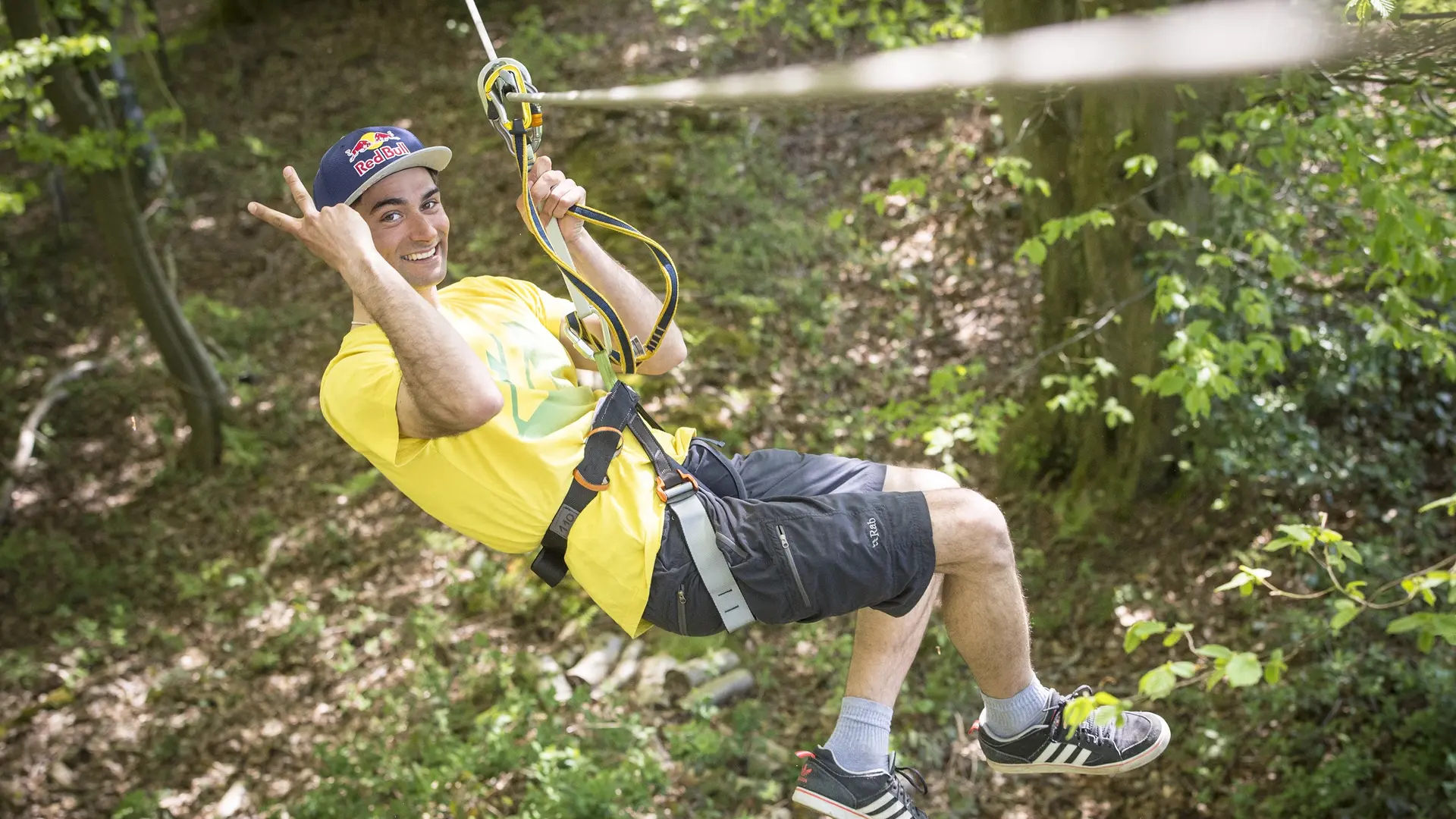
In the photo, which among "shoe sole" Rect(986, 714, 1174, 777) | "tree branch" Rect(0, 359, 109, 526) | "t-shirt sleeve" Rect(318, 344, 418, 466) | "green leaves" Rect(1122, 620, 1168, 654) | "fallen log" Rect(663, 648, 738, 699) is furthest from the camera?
"tree branch" Rect(0, 359, 109, 526)

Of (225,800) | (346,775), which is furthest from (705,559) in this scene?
(225,800)

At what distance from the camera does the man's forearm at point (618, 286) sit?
9.41 feet

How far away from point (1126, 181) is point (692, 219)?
385 cm

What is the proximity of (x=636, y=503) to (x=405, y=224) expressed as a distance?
0.92 meters

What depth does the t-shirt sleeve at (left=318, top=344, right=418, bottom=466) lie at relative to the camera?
2.53 meters

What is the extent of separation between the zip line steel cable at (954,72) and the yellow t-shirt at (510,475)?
0.74 ft

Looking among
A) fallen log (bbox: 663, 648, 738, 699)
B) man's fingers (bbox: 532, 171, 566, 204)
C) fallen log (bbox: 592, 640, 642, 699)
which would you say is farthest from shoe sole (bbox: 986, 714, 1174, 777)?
fallen log (bbox: 592, 640, 642, 699)

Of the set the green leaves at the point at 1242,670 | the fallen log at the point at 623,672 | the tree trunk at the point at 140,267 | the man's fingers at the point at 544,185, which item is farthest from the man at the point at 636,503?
the tree trunk at the point at 140,267

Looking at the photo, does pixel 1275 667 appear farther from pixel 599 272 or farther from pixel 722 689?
pixel 722 689

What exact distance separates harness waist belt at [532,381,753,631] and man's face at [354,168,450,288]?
0.60 meters

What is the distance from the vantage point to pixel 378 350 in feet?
8.67

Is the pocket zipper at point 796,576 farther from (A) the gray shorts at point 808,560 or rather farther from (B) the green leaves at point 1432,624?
(B) the green leaves at point 1432,624

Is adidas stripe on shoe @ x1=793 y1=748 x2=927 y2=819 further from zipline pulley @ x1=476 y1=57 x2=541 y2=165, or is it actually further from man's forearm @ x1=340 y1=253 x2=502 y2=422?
zipline pulley @ x1=476 y1=57 x2=541 y2=165

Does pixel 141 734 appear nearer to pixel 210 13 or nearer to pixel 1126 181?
pixel 1126 181
